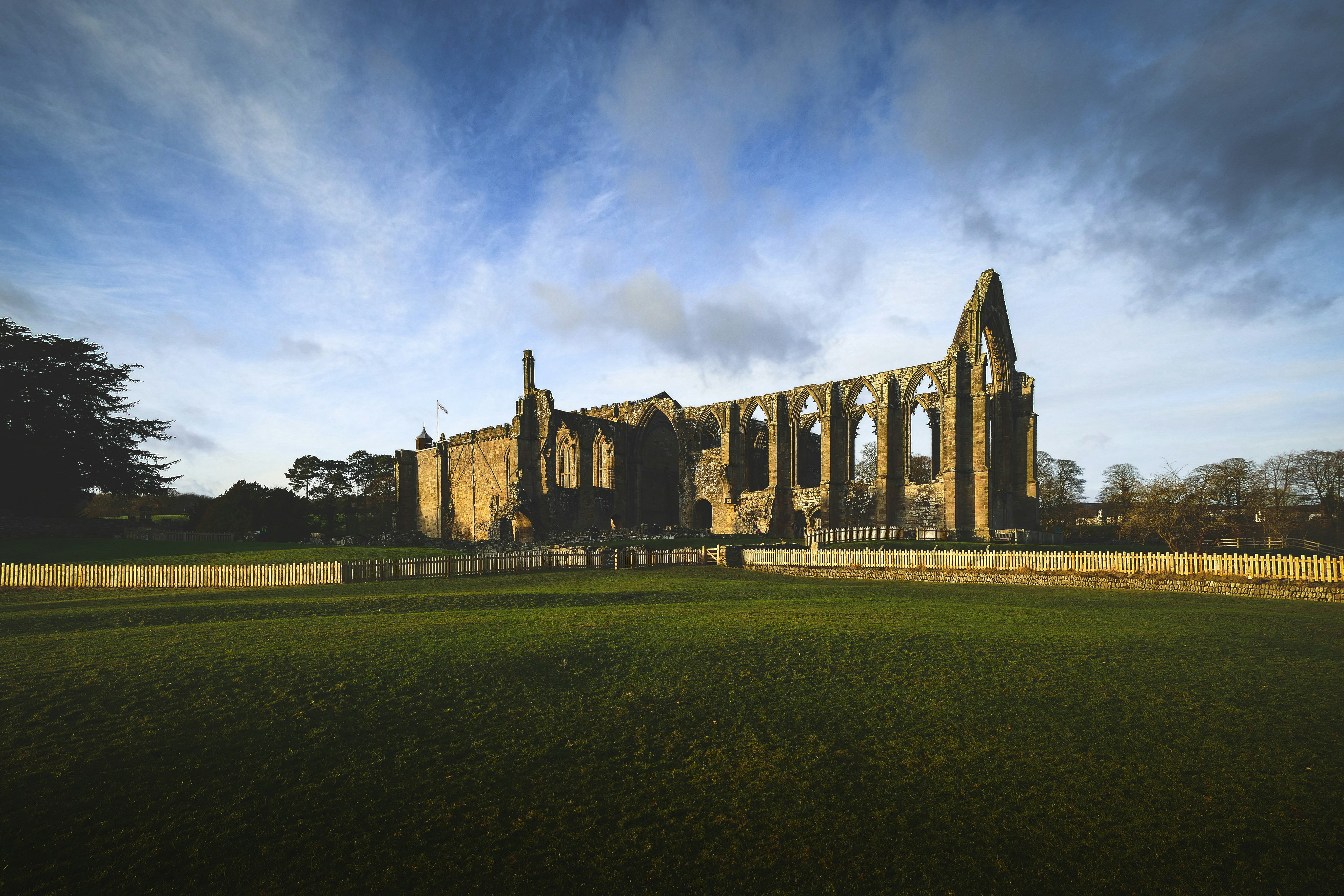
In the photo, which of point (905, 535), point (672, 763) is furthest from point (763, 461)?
point (672, 763)

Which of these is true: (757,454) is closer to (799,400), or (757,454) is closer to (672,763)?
(799,400)

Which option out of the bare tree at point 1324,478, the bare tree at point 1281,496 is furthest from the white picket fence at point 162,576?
the bare tree at point 1324,478

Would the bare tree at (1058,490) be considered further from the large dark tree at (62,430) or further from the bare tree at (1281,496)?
the large dark tree at (62,430)

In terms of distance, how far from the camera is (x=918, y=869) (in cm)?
314

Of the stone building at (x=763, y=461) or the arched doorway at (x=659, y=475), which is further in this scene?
the arched doorway at (x=659, y=475)

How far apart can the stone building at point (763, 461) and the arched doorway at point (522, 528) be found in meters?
0.10

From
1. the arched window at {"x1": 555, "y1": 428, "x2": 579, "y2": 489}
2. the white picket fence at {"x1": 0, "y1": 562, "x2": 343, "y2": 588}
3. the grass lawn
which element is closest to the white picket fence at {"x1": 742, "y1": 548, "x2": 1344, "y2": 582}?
the grass lawn

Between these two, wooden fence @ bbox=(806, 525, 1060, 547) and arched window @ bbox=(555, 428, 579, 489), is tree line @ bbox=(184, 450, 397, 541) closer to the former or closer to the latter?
arched window @ bbox=(555, 428, 579, 489)

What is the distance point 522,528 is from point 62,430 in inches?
1054

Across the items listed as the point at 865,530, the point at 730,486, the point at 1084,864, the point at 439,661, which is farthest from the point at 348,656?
the point at 730,486

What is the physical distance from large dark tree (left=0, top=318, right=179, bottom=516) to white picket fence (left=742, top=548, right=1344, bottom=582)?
38.2 metres

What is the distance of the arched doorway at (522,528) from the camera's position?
117 feet

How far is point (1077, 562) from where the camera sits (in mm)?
17406

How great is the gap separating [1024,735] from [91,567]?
74.3 ft
